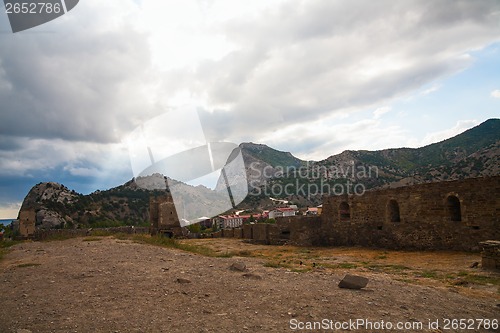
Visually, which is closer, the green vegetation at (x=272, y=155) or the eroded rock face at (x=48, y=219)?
the eroded rock face at (x=48, y=219)

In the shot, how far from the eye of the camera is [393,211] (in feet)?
57.3

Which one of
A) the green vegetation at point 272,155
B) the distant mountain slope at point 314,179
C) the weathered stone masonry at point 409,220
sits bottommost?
the weathered stone masonry at point 409,220

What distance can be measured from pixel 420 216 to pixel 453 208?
1.42 m

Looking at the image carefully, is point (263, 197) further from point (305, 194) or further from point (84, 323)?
point (84, 323)

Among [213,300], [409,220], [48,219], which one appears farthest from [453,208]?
[48,219]

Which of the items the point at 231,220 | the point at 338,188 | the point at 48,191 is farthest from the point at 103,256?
the point at 338,188

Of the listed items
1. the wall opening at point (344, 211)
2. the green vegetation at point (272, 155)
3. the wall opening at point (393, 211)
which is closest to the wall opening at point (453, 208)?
the wall opening at point (393, 211)

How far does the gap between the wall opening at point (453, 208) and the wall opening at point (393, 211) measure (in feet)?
8.83

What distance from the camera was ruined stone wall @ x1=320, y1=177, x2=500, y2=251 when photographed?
13.6m

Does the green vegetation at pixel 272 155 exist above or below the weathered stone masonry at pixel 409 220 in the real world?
above

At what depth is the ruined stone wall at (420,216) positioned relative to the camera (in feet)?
44.7

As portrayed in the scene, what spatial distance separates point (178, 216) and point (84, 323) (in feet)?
73.6

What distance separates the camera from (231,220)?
5741 centimetres

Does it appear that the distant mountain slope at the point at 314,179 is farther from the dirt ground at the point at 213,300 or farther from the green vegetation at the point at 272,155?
the dirt ground at the point at 213,300
